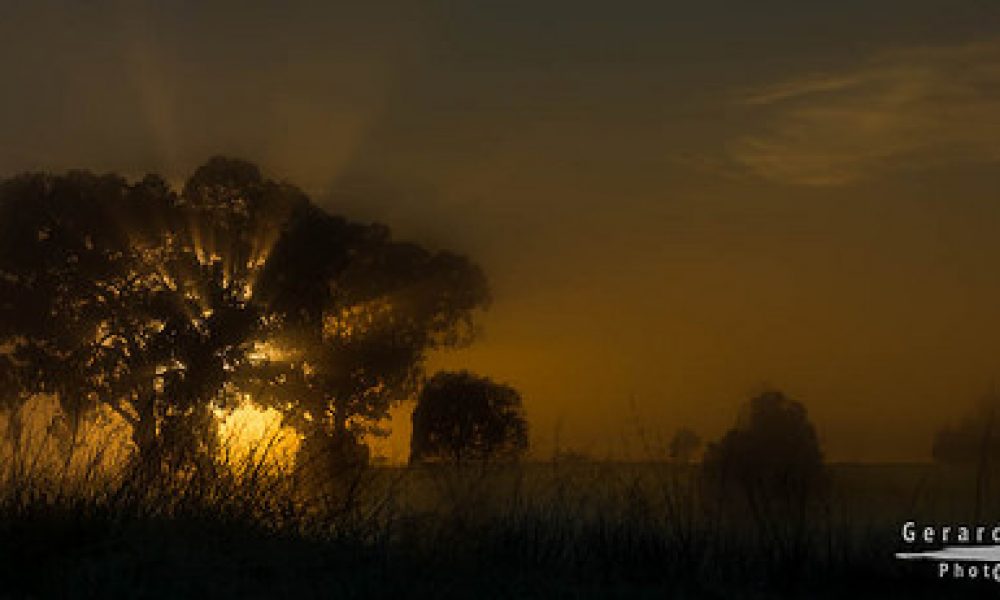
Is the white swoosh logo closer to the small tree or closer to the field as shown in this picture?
the field

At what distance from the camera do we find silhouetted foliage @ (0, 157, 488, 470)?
42.4m

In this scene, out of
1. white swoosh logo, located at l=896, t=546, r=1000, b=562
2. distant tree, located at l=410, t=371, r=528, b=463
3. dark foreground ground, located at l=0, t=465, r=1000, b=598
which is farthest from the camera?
distant tree, located at l=410, t=371, r=528, b=463

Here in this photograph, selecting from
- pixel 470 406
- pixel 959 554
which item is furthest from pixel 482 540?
pixel 470 406

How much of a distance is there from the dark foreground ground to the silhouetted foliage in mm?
28104

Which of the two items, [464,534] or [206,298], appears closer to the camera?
[464,534]

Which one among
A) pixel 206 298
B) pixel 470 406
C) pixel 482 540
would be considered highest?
pixel 206 298

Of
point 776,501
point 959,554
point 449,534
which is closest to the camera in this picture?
point 449,534

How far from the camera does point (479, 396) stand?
44438 mm

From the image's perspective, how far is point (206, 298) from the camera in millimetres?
42906

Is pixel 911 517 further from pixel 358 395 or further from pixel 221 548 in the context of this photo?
pixel 358 395

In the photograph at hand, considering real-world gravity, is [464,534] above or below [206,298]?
below

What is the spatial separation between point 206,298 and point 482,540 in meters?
32.6

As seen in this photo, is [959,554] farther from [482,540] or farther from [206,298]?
[206,298]

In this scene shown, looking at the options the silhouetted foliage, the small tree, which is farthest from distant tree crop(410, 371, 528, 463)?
the small tree
